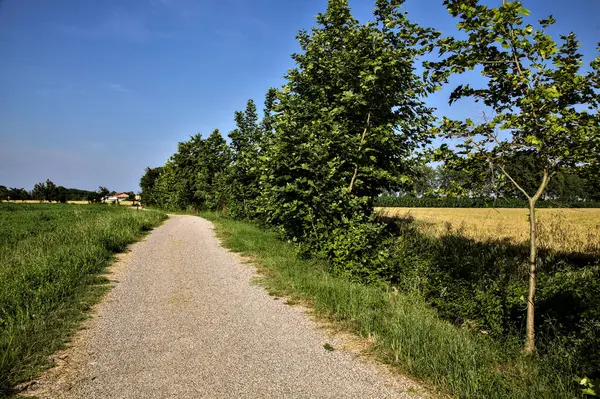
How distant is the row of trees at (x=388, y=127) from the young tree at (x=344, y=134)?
34 mm

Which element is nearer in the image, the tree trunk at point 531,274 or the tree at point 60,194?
the tree trunk at point 531,274

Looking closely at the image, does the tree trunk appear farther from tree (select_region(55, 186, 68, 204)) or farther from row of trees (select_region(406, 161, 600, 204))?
tree (select_region(55, 186, 68, 204))

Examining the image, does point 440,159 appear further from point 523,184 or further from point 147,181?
point 147,181

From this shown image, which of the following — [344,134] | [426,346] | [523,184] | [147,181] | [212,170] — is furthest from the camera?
[147,181]

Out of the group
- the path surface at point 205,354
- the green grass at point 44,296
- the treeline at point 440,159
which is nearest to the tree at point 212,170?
the treeline at point 440,159

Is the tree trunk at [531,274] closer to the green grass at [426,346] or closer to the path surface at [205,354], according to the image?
the green grass at [426,346]

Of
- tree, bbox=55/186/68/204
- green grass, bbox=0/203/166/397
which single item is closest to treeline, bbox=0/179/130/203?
tree, bbox=55/186/68/204

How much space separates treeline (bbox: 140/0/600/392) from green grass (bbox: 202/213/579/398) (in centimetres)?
37

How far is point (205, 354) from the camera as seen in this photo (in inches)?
169

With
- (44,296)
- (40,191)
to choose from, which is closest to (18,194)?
(40,191)

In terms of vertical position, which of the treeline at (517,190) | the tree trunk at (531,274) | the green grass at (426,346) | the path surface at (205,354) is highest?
the treeline at (517,190)

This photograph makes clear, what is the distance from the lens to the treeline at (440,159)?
4.29 m

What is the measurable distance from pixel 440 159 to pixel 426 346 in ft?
8.57

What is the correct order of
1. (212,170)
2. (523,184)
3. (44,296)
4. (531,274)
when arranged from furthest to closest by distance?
(212,170), (44,296), (523,184), (531,274)
